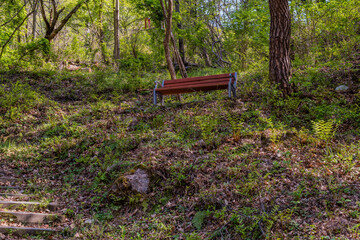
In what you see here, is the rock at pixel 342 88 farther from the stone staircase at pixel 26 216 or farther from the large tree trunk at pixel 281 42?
the stone staircase at pixel 26 216

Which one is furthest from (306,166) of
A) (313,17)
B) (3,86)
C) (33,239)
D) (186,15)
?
(186,15)

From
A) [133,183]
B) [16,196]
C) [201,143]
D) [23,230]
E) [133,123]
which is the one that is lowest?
[23,230]

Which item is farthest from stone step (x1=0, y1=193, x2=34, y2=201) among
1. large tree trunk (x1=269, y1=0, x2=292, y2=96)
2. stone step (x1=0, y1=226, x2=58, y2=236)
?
large tree trunk (x1=269, y1=0, x2=292, y2=96)

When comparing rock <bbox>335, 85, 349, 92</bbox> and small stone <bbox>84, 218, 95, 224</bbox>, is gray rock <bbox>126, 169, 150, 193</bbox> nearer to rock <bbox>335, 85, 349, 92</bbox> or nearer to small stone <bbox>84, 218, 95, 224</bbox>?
small stone <bbox>84, 218, 95, 224</bbox>

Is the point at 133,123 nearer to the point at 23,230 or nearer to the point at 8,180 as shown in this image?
the point at 8,180

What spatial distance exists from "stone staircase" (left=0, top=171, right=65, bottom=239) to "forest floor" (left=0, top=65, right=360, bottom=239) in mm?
211

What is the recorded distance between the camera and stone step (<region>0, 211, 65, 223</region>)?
390cm

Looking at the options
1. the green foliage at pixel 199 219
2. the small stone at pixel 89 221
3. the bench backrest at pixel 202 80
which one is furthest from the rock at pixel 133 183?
the bench backrest at pixel 202 80

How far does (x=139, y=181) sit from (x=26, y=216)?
1795 mm

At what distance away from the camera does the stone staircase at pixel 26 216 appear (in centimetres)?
367

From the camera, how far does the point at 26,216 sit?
3930 millimetres

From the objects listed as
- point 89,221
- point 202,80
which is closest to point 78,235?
point 89,221

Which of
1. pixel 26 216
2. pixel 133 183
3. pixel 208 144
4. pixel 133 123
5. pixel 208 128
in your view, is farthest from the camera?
pixel 133 123

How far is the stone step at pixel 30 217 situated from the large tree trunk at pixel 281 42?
5921mm
